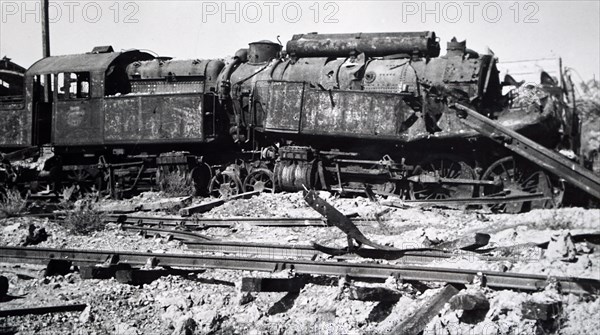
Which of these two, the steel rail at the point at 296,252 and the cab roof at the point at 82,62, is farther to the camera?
the cab roof at the point at 82,62

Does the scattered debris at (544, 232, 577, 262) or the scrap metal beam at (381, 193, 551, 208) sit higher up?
the scattered debris at (544, 232, 577, 262)

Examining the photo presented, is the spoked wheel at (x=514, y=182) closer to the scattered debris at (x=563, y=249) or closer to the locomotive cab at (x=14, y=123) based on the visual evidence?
the scattered debris at (x=563, y=249)

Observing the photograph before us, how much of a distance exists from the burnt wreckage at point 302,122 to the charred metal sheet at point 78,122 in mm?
31

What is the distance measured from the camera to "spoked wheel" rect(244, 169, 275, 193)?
1187 centimetres

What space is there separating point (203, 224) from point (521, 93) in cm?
578

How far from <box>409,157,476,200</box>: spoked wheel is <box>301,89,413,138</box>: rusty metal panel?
900 mm

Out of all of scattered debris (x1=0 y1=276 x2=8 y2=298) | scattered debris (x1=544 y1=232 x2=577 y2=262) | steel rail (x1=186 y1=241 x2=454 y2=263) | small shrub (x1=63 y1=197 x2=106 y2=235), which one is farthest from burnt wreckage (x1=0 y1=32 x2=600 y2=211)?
scattered debris (x1=0 y1=276 x2=8 y2=298)

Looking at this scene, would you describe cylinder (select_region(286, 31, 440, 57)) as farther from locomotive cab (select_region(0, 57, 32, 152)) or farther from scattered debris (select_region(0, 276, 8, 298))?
scattered debris (select_region(0, 276, 8, 298))

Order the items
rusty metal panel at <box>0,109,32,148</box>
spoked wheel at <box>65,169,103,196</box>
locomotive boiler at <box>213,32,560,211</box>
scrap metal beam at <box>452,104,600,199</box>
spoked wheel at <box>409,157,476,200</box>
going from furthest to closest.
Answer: rusty metal panel at <box>0,109,32,148</box> < spoked wheel at <box>65,169,103,196</box> < spoked wheel at <box>409,157,476,200</box> < locomotive boiler at <box>213,32,560,211</box> < scrap metal beam at <box>452,104,600,199</box>

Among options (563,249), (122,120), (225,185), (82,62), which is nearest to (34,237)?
(225,185)

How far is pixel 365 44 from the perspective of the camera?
1152 centimetres

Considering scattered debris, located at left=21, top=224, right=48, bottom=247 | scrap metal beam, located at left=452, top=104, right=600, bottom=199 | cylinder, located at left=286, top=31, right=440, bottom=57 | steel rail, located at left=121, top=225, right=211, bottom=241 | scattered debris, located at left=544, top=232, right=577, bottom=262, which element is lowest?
scattered debris, located at left=21, top=224, right=48, bottom=247

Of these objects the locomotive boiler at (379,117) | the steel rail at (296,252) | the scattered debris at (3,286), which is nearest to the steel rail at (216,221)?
the steel rail at (296,252)

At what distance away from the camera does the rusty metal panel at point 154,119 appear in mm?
12117
